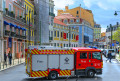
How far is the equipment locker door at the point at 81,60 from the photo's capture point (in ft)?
57.2

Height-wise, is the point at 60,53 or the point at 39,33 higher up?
the point at 39,33

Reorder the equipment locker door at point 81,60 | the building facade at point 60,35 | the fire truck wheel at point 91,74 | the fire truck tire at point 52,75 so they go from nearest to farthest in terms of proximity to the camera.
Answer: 1. the fire truck tire at point 52,75
2. the equipment locker door at point 81,60
3. the fire truck wheel at point 91,74
4. the building facade at point 60,35

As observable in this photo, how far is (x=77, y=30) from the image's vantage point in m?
85.3

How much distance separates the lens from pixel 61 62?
1694 cm

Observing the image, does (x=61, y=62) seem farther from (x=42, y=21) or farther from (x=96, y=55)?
(x=42, y=21)

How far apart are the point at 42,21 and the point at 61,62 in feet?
143

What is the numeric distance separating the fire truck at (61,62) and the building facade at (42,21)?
136ft

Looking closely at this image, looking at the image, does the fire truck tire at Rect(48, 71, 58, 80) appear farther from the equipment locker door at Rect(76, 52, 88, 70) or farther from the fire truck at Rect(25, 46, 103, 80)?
the equipment locker door at Rect(76, 52, 88, 70)

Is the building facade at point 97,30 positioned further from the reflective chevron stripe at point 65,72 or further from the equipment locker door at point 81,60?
the reflective chevron stripe at point 65,72

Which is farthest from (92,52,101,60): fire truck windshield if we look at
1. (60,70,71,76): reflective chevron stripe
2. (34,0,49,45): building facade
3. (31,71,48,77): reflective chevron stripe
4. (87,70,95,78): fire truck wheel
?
(34,0,49,45): building facade

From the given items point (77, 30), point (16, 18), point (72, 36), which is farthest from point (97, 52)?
point (77, 30)

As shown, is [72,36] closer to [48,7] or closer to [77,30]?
[77,30]

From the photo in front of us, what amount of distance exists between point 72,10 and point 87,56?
8184 cm

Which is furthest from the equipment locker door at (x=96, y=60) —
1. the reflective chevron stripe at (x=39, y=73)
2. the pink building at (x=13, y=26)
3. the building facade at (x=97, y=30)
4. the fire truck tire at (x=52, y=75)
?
the building facade at (x=97, y=30)
